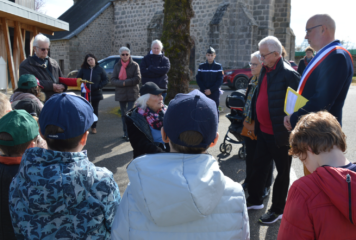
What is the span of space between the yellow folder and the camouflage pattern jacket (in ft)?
5.98

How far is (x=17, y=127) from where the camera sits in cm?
197

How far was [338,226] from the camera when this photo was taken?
53.6 inches

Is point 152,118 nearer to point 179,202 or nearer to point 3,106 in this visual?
point 3,106

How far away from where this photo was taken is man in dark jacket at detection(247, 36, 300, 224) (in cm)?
318

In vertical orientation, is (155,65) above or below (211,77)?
above

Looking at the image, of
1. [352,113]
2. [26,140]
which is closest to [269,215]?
[26,140]

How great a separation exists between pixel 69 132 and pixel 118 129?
6.18 meters

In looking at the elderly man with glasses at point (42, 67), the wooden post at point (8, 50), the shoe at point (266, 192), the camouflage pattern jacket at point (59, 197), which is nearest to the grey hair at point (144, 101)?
the camouflage pattern jacket at point (59, 197)

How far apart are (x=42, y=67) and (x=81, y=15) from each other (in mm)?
25041

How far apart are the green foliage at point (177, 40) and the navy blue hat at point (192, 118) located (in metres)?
7.65

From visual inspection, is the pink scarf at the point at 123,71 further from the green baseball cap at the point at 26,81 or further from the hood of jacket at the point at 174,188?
the hood of jacket at the point at 174,188

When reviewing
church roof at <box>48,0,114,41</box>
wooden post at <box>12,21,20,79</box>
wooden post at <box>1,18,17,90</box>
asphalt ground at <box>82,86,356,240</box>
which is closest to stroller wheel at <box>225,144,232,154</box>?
asphalt ground at <box>82,86,356,240</box>

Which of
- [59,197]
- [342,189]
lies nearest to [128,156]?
[59,197]

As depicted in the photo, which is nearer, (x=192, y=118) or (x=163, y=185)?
(x=163, y=185)
